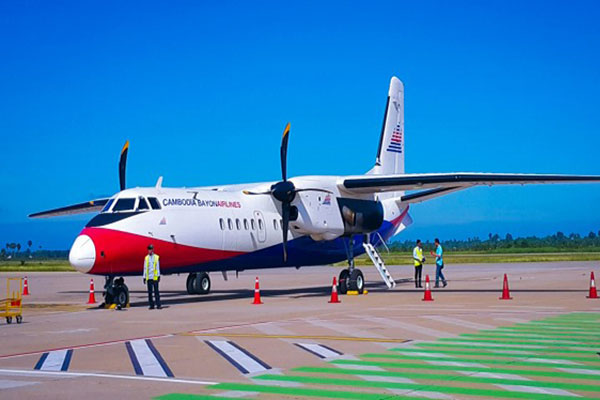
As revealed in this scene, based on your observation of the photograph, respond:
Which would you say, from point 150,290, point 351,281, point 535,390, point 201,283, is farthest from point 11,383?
point 201,283

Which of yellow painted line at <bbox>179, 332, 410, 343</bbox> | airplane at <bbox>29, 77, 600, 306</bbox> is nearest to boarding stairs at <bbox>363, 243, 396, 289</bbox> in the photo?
airplane at <bbox>29, 77, 600, 306</bbox>

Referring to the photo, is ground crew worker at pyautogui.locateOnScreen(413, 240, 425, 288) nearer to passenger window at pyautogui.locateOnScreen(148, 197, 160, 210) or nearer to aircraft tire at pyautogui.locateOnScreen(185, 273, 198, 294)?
aircraft tire at pyautogui.locateOnScreen(185, 273, 198, 294)

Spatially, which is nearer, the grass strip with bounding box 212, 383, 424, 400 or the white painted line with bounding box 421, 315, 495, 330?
the grass strip with bounding box 212, 383, 424, 400

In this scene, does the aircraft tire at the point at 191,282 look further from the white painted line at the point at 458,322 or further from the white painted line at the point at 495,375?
the white painted line at the point at 495,375

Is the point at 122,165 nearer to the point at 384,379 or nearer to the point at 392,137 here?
the point at 392,137

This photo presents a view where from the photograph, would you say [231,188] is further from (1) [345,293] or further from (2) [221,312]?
(2) [221,312]

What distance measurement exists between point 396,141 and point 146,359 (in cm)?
2264

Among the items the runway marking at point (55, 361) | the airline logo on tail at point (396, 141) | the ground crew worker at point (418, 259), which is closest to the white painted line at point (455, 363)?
the runway marking at point (55, 361)

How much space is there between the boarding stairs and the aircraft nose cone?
36.3ft

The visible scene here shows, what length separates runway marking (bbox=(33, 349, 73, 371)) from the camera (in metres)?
10.1

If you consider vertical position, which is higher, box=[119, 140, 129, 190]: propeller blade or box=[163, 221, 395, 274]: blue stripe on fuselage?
box=[119, 140, 129, 190]: propeller blade

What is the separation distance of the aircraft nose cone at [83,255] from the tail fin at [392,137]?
1376 centimetres

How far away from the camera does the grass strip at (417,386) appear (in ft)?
25.3

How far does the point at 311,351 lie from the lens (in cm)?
1112
